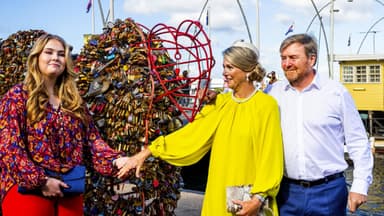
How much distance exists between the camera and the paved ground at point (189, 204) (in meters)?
6.37

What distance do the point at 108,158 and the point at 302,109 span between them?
1340 millimetres

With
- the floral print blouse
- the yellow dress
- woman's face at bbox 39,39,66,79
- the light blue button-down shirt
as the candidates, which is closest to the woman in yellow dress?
the yellow dress

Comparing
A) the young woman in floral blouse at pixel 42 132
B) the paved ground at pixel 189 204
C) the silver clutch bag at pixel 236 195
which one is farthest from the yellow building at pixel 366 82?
the young woman in floral blouse at pixel 42 132

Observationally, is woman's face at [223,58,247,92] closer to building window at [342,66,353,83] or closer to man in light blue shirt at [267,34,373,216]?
man in light blue shirt at [267,34,373,216]

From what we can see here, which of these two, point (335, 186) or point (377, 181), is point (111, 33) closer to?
point (335, 186)

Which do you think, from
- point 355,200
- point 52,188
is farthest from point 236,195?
point 52,188

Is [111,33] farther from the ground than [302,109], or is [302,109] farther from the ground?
[111,33]

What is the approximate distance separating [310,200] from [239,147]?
2.21ft

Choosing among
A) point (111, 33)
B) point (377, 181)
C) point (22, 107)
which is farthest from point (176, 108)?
point (377, 181)

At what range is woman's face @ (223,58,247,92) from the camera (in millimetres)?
3141

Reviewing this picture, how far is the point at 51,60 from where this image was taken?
3178 millimetres

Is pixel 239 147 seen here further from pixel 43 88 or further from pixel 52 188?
pixel 43 88

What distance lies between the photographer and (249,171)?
308 cm

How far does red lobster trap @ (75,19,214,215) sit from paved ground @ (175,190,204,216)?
2.24 meters
